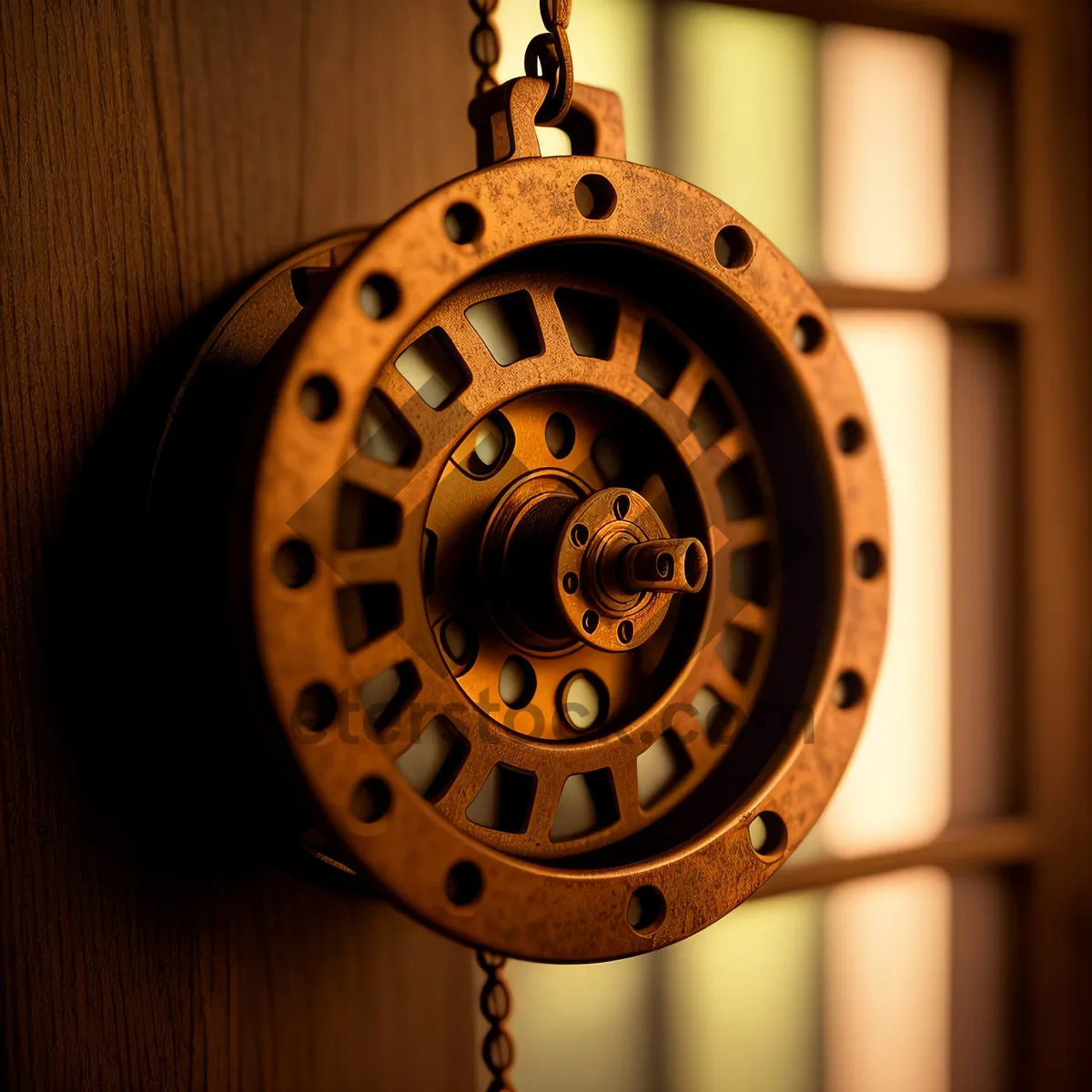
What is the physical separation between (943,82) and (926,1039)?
2.58 feet

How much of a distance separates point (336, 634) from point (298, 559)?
0.11 feet

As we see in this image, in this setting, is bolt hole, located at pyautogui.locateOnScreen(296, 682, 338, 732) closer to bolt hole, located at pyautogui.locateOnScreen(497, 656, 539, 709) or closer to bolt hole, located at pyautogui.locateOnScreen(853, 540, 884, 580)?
bolt hole, located at pyautogui.locateOnScreen(497, 656, 539, 709)

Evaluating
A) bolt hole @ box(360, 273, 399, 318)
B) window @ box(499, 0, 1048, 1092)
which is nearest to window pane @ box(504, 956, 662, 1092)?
window @ box(499, 0, 1048, 1092)

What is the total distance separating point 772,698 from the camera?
0.59 m

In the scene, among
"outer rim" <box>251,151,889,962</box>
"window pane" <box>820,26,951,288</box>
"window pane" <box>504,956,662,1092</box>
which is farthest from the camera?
"window pane" <box>820,26,951,288</box>

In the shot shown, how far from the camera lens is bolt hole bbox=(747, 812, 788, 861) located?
54cm

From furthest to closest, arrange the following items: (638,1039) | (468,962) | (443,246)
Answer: (638,1039) < (468,962) < (443,246)

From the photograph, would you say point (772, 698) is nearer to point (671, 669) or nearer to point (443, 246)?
point (671, 669)

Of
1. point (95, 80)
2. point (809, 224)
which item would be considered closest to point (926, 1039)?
point (809, 224)

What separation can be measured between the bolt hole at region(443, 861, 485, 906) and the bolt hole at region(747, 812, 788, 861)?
0.15 meters

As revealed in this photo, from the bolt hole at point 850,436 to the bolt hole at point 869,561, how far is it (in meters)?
0.05

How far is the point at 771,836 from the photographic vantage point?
55 cm

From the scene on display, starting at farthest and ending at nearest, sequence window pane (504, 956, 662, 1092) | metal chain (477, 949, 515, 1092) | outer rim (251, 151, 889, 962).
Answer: window pane (504, 956, 662, 1092) < metal chain (477, 949, 515, 1092) < outer rim (251, 151, 889, 962)

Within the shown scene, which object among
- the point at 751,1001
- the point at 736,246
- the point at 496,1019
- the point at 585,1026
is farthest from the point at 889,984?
the point at 736,246
